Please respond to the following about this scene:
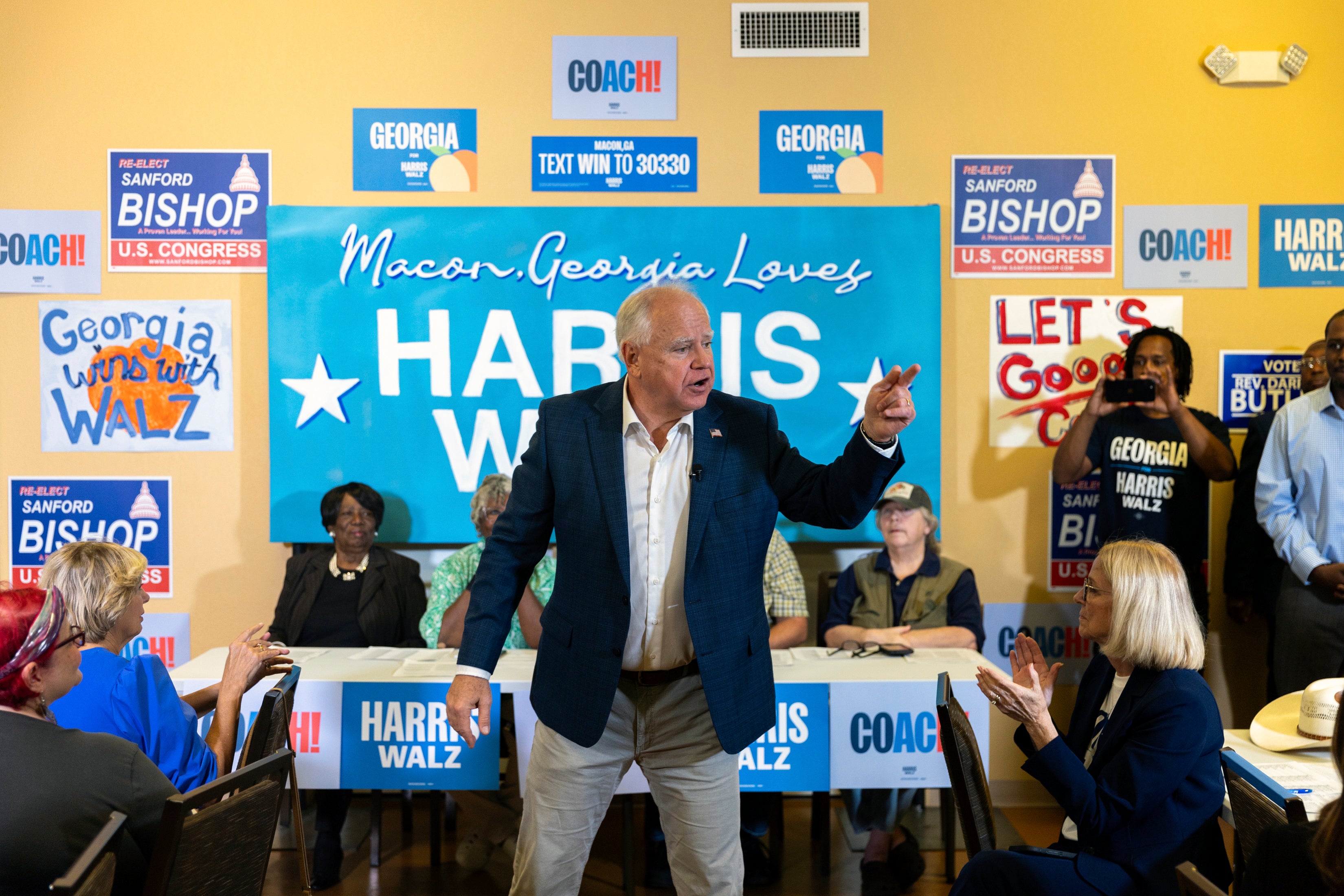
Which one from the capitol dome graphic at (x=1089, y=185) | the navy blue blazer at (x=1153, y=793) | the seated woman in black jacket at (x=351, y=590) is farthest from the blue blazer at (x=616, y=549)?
the capitol dome graphic at (x=1089, y=185)

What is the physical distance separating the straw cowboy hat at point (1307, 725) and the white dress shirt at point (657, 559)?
1320 mm

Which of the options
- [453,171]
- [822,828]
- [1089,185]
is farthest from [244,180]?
[1089,185]

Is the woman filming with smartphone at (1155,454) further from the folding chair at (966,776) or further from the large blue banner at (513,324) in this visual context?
the folding chair at (966,776)

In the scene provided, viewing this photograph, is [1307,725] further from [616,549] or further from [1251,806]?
[616,549]

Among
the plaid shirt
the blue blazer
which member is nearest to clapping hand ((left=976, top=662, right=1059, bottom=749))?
the blue blazer

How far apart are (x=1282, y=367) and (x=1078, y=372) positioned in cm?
81

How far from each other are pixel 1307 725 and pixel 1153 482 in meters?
1.61

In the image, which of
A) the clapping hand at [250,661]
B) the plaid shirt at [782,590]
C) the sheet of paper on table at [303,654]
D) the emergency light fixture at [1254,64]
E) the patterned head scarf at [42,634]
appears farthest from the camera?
the emergency light fixture at [1254,64]

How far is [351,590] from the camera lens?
3.59 m

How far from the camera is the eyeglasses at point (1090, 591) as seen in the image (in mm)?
1883

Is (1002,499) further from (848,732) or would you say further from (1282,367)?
(848,732)

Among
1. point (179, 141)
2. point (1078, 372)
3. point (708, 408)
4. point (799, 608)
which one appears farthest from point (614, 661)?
point (179, 141)

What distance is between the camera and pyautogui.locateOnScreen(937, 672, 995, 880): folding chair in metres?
1.80

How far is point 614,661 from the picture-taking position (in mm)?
1779
